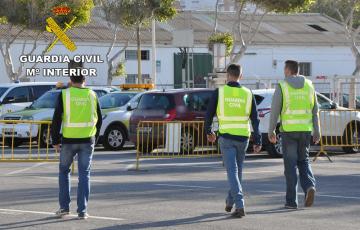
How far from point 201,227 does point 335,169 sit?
8.70 metres

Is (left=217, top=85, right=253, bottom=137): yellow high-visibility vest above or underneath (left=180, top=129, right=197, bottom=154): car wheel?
above

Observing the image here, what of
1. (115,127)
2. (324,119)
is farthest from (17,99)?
(324,119)

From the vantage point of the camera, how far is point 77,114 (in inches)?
455

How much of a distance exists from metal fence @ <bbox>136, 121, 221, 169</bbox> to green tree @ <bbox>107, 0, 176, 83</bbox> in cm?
2013

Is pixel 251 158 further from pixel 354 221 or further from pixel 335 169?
pixel 354 221

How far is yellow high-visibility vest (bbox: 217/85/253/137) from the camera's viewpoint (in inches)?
452

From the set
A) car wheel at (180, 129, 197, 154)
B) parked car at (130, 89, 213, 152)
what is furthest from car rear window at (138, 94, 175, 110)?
car wheel at (180, 129, 197, 154)

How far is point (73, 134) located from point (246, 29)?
47.5m

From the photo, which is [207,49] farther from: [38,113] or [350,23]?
[38,113]

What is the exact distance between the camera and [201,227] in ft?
34.9

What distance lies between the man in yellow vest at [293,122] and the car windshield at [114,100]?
14.4 meters

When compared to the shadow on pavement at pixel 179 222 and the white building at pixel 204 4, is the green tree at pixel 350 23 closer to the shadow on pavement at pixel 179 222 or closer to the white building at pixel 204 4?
the white building at pixel 204 4

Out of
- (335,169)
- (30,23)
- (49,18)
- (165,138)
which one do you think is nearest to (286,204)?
(335,169)

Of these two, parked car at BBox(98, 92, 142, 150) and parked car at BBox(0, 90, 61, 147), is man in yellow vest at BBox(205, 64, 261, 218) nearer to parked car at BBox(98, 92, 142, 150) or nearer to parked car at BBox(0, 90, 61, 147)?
parked car at BBox(0, 90, 61, 147)
